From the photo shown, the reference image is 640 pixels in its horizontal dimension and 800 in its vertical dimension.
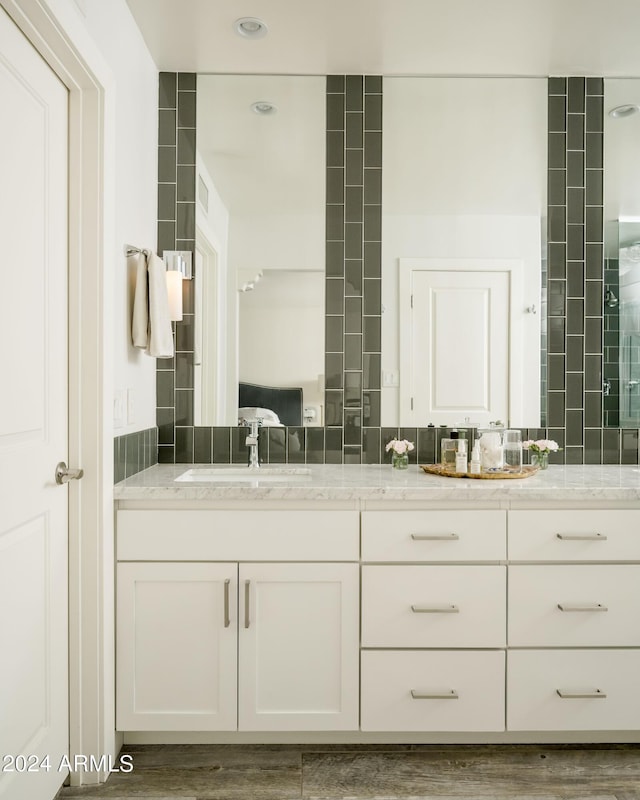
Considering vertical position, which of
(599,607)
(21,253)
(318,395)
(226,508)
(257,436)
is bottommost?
(599,607)

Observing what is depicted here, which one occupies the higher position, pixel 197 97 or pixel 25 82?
pixel 197 97

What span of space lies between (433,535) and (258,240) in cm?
140

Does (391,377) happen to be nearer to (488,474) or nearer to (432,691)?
(488,474)

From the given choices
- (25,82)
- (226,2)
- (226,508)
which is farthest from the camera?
(226,2)

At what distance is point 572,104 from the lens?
256cm

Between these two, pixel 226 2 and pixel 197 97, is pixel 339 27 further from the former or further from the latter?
pixel 197 97

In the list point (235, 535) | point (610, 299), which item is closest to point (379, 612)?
point (235, 535)

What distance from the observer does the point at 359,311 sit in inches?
99.3

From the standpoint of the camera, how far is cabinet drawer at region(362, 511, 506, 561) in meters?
1.91

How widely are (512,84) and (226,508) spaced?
2.11 m

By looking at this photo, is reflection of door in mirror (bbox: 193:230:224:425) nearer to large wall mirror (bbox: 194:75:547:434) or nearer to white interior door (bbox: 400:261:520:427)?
large wall mirror (bbox: 194:75:547:434)

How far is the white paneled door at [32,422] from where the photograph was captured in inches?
56.2

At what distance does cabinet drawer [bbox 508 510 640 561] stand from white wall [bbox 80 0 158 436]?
1355mm

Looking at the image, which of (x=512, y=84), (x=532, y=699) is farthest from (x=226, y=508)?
(x=512, y=84)
